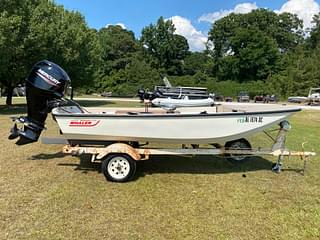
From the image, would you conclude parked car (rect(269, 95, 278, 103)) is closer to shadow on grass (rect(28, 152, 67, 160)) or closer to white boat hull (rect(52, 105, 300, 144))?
shadow on grass (rect(28, 152, 67, 160))

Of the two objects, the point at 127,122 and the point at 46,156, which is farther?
the point at 46,156

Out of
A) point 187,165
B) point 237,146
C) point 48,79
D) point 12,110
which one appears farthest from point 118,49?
point 48,79

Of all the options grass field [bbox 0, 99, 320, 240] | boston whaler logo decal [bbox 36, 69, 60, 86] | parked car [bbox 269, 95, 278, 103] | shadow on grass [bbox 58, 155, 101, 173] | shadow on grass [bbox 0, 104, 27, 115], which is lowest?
parked car [bbox 269, 95, 278, 103]

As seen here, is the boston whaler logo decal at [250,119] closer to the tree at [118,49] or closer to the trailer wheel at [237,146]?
the trailer wheel at [237,146]

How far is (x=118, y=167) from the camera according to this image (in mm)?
5512

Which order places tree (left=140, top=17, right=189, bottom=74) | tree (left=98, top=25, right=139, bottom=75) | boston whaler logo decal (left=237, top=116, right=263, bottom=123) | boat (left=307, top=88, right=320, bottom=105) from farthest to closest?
tree (left=140, top=17, right=189, bottom=74)
tree (left=98, top=25, right=139, bottom=75)
boat (left=307, top=88, right=320, bottom=105)
boston whaler logo decal (left=237, top=116, right=263, bottom=123)

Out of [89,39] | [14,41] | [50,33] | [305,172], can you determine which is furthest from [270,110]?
Answer: [89,39]

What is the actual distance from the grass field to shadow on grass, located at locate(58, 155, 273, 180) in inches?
0.7

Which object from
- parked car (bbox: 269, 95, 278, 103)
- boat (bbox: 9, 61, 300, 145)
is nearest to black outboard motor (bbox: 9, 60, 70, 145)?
boat (bbox: 9, 61, 300, 145)

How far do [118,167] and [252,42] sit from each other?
64.4 m

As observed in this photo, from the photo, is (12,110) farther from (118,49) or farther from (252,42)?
(118,49)

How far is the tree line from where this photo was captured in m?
18.6

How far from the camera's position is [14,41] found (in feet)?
55.1

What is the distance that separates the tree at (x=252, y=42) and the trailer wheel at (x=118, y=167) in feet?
201
